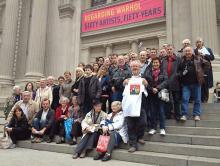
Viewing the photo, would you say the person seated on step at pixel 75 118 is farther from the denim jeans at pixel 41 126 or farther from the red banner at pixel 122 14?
the red banner at pixel 122 14

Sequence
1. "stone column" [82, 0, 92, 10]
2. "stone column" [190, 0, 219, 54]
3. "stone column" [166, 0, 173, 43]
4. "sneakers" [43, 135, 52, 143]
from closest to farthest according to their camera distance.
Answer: "sneakers" [43, 135, 52, 143]
"stone column" [190, 0, 219, 54]
"stone column" [166, 0, 173, 43]
"stone column" [82, 0, 92, 10]

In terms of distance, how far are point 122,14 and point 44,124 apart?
30.8 feet

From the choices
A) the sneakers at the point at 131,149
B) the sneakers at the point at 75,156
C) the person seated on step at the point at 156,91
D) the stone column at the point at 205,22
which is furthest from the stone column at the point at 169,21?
the sneakers at the point at 75,156

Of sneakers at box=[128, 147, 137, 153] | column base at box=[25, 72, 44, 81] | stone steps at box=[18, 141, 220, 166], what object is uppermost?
column base at box=[25, 72, 44, 81]

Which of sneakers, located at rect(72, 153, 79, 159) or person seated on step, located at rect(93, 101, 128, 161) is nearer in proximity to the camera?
person seated on step, located at rect(93, 101, 128, 161)

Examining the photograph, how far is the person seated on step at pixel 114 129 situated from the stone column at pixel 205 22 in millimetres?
6473

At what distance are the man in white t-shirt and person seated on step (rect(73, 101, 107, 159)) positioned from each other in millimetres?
799

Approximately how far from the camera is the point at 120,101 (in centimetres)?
657

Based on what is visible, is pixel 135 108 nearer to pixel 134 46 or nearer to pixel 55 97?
pixel 55 97

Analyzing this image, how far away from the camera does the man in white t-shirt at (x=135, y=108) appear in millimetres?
5430

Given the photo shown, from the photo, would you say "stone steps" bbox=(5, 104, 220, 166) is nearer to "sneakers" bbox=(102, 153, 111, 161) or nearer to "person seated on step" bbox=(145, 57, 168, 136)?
"sneakers" bbox=(102, 153, 111, 161)

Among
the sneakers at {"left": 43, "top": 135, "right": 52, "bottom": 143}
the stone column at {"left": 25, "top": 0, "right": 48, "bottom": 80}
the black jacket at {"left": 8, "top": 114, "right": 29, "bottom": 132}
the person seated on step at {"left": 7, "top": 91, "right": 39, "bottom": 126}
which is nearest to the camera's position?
the sneakers at {"left": 43, "top": 135, "right": 52, "bottom": 143}

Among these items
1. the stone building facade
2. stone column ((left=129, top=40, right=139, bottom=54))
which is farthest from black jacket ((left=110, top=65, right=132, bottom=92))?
stone column ((left=129, top=40, right=139, bottom=54))

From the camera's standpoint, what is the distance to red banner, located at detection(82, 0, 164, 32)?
44.1 feet
